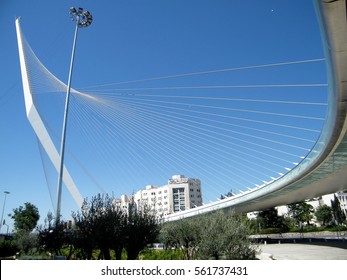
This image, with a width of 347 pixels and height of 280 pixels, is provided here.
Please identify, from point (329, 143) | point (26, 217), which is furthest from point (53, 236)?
point (26, 217)

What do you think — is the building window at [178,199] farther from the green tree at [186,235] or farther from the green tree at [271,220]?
the green tree at [186,235]

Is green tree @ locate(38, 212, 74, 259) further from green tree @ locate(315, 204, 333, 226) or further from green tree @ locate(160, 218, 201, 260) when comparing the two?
green tree @ locate(315, 204, 333, 226)

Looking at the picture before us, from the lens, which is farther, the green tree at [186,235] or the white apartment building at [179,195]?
the white apartment building at [179,195]

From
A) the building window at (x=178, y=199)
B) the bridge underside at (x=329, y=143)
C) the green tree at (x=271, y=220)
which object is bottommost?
the green tree at (x=271, y=220)

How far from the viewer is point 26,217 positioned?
50.8 m

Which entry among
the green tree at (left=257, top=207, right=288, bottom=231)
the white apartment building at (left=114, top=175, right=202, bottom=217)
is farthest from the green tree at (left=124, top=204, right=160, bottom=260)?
the white apartment building at (left=114, top=175, right=202, bottom=217)

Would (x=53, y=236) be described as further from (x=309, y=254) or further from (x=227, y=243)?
(x=309, y=254)

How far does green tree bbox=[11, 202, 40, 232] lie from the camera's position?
4976 cm

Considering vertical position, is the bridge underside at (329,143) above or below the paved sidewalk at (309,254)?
above

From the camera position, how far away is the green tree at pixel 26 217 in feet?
163

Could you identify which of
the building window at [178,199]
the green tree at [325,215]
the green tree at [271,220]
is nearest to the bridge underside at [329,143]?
the green tree at [271,220]

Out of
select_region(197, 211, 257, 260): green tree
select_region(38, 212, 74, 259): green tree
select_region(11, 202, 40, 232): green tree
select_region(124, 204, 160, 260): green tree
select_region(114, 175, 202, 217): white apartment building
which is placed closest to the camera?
select_region(197, 211, 257, 260): green tree
